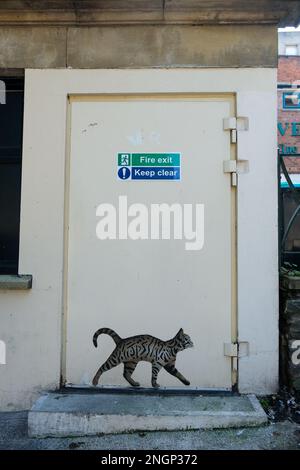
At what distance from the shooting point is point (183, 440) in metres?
2.68

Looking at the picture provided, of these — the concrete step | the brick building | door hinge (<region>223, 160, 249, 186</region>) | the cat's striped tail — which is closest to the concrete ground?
the concrete step

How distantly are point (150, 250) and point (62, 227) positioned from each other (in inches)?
33.5

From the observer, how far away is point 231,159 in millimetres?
3244

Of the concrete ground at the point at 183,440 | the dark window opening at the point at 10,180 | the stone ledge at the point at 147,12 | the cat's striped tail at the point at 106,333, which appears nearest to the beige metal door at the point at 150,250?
the cat's striped tail at the point at 106,333

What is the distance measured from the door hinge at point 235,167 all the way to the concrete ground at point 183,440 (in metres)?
2.10

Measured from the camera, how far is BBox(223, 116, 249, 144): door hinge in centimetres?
323

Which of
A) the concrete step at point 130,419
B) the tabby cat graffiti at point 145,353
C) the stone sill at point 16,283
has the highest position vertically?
the stone sill at point 16,283

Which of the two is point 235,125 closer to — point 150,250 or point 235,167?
point 235,167

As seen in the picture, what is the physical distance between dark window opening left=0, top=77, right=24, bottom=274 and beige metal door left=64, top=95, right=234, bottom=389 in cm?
60

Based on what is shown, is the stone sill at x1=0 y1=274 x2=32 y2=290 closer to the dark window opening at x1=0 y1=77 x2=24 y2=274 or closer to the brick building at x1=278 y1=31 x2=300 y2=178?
the dark window opening at x1=0 y1=77 x2=24 y2=274

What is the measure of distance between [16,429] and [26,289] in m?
1.17

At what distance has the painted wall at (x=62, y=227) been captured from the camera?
3.17 m

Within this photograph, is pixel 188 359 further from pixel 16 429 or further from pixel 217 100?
pixel 217 100

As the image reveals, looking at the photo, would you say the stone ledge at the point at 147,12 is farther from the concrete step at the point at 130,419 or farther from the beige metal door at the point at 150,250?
the concrete step at the point at 130,419
